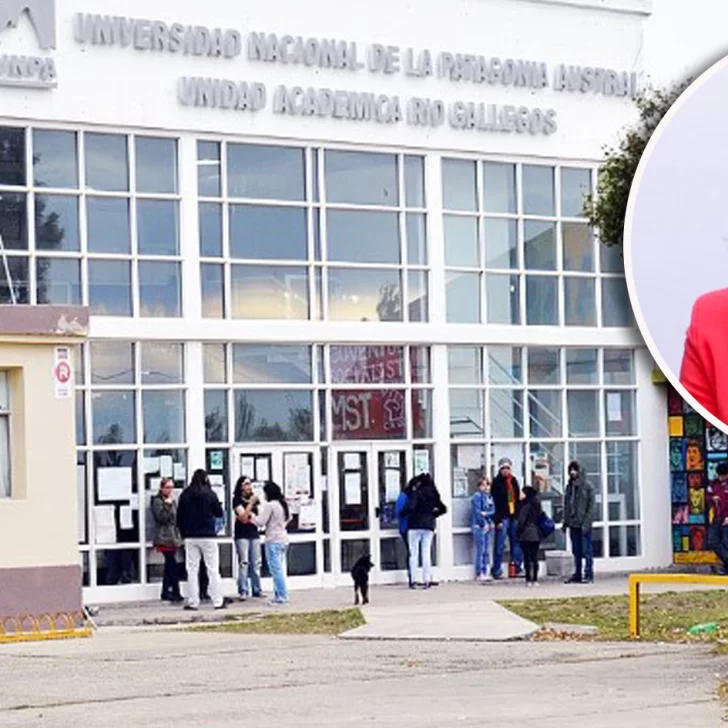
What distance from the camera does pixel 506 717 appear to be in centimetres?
1084

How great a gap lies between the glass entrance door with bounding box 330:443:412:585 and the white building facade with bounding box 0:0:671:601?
0.04 meters

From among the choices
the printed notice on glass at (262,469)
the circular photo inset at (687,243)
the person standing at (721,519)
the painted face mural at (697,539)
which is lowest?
the painted face mural at (697,539)

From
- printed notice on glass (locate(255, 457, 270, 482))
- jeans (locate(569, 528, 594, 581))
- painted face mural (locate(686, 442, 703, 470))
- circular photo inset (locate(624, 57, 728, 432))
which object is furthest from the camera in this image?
painted face mural (locate(686, 442, 703, 470))

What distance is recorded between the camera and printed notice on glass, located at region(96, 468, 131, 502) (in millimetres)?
26406

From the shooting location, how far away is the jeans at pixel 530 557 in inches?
1097

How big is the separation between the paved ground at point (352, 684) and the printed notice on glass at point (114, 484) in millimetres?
7788

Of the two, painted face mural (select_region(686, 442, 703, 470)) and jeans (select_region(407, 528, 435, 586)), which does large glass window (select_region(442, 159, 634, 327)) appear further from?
jeans (select_region(407, 528, 435, 586))

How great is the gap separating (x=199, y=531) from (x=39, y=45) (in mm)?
7410

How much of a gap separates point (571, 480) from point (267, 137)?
280 inches

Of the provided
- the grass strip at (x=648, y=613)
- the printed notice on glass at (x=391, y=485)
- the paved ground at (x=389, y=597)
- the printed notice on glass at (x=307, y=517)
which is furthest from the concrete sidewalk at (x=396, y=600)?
the printed notice on glass at (x=391, y=485)

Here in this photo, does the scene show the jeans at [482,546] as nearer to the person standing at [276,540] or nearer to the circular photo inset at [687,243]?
the person standing at [276,540]

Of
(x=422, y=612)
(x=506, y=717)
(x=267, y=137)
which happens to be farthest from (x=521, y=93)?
(x=506, y=717)

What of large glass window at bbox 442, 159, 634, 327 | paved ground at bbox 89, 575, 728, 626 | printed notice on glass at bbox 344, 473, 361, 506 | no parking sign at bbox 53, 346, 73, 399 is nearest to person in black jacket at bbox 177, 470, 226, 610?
paved ground at bbox 89, 575, 728, 626

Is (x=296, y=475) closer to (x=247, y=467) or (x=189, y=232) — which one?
(x=247, y=467)
